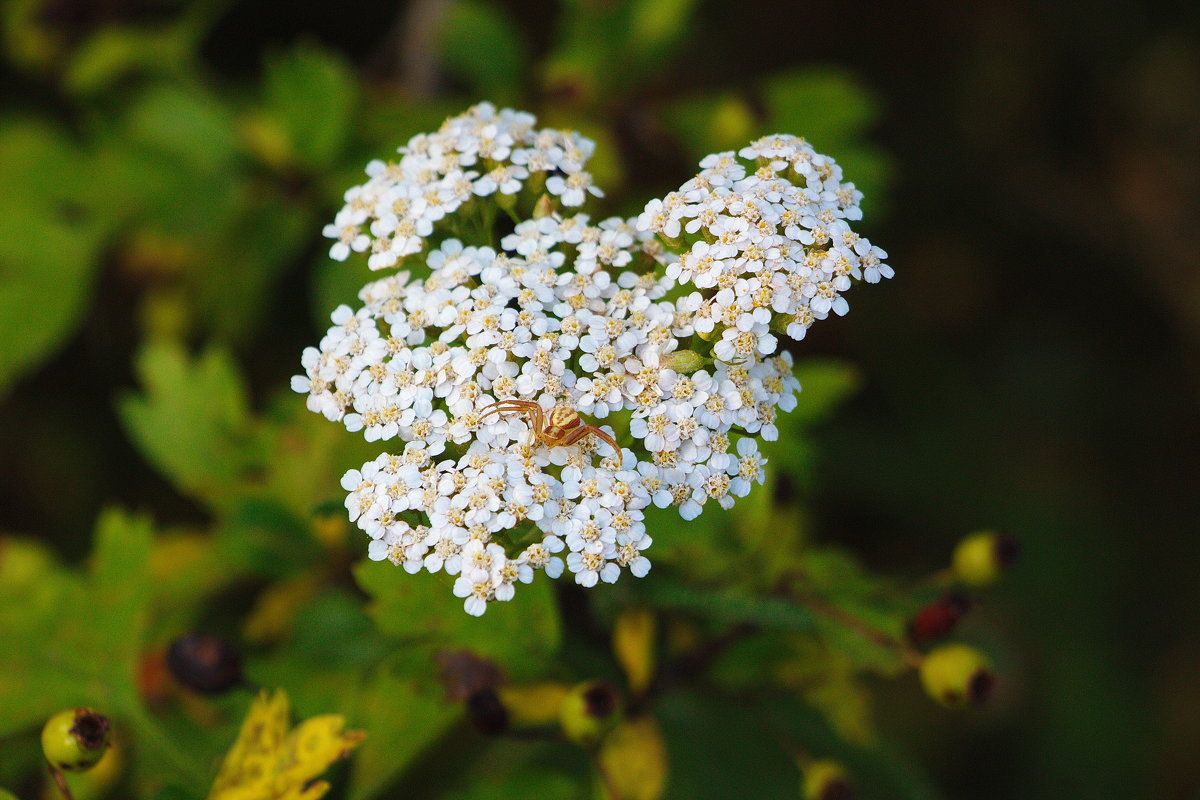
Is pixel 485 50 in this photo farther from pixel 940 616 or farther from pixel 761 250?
pixel 940 616

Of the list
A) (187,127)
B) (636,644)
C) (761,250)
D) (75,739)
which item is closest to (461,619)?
(636,644)

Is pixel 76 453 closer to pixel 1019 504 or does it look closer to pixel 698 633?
pixel 698 633

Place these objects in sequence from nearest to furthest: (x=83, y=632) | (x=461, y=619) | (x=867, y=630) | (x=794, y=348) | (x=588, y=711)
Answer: (x=588, y=711) → (x=461, y=619) → (x=867, y=630) → (x=83, y=632) → (x=794, y=348)

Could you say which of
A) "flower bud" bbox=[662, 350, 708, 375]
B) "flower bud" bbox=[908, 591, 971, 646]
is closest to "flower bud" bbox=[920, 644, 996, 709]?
"flower bud" bbox=[908, 591, 971, 646]

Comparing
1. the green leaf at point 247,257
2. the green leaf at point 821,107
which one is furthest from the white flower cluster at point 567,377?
the green leaf at point 821,107

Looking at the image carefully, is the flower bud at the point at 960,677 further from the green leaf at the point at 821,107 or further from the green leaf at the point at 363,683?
the green leaf at the point at 821,107

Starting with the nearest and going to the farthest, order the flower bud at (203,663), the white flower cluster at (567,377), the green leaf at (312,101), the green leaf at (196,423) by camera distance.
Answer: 1. the white flower cluster at (567,377)
2. the flower bud at (203,663)
3. the green leaf at (196,423)
4. the green leaf at (312,101)
